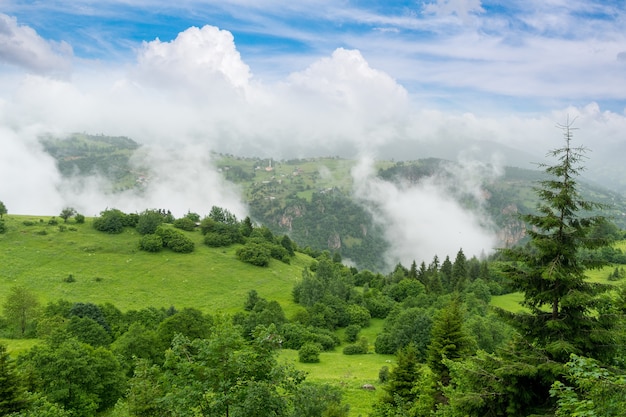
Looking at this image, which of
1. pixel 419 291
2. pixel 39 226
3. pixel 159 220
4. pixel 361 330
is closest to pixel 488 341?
pixel 361 330

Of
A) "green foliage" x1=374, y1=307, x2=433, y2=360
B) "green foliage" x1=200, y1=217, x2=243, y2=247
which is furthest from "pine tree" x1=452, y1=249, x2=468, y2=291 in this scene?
"green foliage" x1=200, y1=217, x2=243, y2=247

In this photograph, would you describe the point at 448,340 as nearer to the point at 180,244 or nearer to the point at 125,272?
the point at 125,272

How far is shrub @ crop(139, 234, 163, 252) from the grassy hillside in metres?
1.93

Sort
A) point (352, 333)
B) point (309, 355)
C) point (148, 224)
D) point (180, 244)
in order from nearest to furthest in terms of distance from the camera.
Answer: point (309, 355)
point (352, 333)
point (180, 244)
point (148, 224)

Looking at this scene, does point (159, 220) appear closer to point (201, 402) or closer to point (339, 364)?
point (339, 364)

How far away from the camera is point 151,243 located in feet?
413

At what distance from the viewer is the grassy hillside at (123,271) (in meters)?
101

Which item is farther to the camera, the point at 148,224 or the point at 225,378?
the point at 148,224

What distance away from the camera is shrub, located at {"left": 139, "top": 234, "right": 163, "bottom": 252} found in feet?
414

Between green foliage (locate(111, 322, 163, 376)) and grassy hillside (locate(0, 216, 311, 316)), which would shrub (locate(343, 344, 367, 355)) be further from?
green foliage (locate(111, 322, 163, 376))

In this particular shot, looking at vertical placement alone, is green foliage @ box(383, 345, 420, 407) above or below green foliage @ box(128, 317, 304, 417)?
below

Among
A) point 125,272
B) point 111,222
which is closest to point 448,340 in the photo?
point 125,272

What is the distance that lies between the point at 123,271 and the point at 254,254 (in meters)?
39.0

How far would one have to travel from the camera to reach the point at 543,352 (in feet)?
52.0
